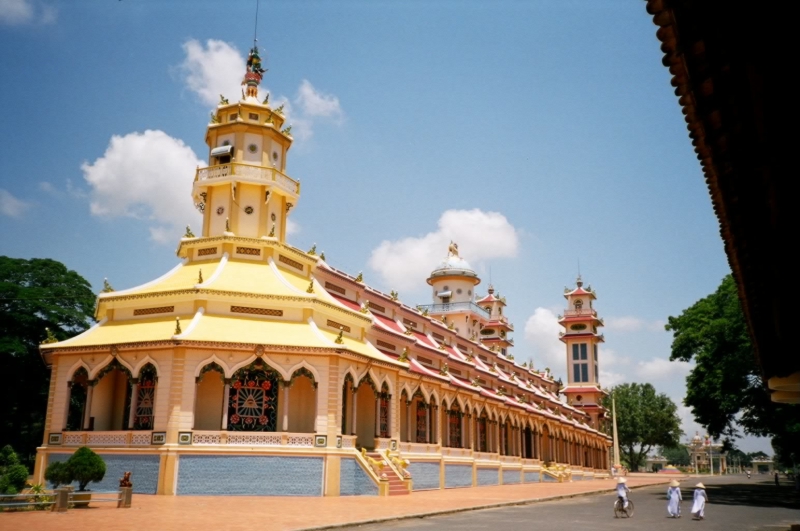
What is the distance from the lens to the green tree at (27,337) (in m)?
43.2

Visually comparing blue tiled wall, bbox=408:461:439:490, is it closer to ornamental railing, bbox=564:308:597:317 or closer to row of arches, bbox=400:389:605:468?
row of arches, bbox=400:389:605:468

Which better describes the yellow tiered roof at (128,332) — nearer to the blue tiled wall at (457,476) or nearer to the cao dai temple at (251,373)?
the cao dai temple at (251,373)

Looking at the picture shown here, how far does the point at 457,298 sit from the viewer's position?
64375mm

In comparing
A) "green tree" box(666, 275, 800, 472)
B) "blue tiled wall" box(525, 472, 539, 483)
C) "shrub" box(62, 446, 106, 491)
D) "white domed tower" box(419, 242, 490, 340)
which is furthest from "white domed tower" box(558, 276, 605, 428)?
"shrub" box(62, 446, 106, 491)

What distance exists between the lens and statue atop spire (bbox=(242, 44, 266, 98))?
36156mm

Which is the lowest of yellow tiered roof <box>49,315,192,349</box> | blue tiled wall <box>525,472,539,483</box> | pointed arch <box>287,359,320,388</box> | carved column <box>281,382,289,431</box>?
blue tiled wall <box>525,472,539,483</box>

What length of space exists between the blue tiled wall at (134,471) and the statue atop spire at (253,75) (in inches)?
741

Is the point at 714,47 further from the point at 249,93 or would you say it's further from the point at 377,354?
the point at 249,93

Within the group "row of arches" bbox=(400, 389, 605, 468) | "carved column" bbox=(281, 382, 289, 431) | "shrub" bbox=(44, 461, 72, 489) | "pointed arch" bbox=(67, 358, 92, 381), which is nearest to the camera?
"shrub" bbox=(44, 461, 72, 489)

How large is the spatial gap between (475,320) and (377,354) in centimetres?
3311

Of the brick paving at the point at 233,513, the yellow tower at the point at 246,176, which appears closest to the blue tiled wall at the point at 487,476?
the brick paving at the point at 233,513

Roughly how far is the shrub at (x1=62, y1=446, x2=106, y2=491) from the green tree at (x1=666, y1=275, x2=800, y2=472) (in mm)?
28115

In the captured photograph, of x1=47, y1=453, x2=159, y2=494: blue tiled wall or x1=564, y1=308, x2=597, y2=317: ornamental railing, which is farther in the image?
x1=564, y1=308, x2=597, y2=317: ornamental railing

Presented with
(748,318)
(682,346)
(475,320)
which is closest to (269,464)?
(748,318)
